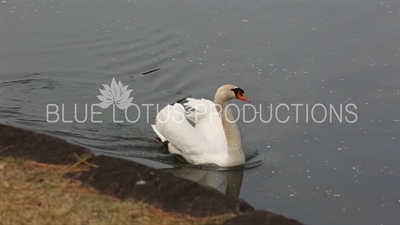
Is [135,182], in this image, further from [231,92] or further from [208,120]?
[208,120]

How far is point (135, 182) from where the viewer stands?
16.4ft

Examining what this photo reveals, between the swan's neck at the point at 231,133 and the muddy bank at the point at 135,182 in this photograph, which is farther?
the swan's neck at the point at 231,133

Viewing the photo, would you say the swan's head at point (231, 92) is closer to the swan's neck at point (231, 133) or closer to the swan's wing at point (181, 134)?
the swan's neck at point (231, 133)

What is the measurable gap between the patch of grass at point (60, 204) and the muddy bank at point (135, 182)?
6cm

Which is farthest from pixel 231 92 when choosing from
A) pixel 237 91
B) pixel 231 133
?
pixel 231 133

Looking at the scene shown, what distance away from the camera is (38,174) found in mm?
5191

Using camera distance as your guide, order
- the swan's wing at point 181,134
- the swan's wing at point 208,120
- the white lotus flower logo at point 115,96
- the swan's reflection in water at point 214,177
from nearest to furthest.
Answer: the swan's reflection in water at point 214,177 < the swan's wing at point 181,134 < the swan's wing at point 208,120 < the white lotus flower logo at point 115,96

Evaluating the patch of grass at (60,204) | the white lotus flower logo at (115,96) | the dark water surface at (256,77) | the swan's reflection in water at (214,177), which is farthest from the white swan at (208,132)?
the patch of grass at (60,204)

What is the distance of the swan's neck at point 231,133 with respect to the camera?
8.30 meters

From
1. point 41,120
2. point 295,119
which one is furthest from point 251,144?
point 41,120

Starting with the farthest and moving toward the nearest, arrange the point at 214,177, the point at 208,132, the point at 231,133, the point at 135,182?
the point at 208,132, the point at 231,133, the point at 214,177, the point at 135,182

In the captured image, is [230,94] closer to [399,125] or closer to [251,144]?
[251,144]

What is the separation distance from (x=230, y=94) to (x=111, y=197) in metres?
3.72

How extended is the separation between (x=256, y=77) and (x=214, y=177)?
10.00 feet
